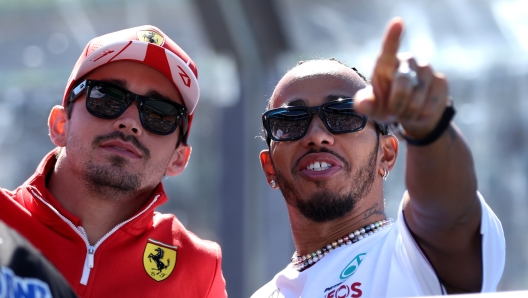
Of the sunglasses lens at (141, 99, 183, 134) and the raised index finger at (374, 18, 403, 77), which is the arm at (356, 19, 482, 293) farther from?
the sunglasses lens at (141, 99, 183, 134)

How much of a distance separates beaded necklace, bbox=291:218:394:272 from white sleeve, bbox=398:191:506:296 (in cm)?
83

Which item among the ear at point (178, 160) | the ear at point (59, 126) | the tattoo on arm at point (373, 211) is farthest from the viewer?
the ear at point (178, 160)

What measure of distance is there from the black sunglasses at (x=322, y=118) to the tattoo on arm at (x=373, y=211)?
380mm

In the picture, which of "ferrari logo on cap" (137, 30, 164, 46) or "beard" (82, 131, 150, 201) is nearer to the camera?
"beard" (82, 131, 150, 201)

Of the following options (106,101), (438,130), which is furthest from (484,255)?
(106,101)

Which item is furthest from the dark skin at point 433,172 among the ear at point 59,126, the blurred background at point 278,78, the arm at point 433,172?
the blurred background at point 278,78

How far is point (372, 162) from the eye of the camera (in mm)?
3168

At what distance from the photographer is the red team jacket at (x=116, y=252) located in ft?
9.70

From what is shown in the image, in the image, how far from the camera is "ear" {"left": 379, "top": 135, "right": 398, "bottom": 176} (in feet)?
10.9

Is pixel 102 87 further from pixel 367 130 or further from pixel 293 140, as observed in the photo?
pixel 367 130

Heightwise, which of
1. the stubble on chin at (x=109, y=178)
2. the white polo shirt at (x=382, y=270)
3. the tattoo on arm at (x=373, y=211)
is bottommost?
the white polo shirt at (x=382, y=270)

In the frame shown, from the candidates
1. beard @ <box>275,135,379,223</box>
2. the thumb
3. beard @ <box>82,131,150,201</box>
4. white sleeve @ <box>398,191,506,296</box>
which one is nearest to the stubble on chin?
beard @ <box>82,131,150,201</box>

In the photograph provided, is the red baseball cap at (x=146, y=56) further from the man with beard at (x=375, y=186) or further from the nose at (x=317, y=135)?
the nose at (x=317, y=135)

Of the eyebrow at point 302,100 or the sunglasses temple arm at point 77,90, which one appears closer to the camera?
the eyebrow at point 302,100
